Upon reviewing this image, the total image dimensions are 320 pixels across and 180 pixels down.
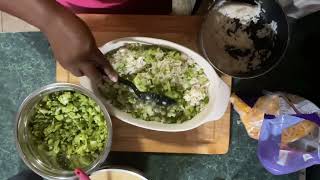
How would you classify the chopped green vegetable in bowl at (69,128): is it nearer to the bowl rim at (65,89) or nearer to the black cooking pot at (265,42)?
the bowl rim at (65,89)

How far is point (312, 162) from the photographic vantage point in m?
0.91

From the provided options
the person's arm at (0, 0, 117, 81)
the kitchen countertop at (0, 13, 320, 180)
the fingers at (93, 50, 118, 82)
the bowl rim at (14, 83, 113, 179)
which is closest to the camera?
the person's arm at (0, 0, 117, 81)

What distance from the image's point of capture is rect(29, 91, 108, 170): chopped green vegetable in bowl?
36.2 inches

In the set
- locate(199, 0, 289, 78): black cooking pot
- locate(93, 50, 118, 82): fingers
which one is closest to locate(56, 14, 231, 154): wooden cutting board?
locate(199, 0, 289, 78): black cooking pot

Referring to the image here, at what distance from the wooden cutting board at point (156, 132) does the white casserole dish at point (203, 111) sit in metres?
0.04

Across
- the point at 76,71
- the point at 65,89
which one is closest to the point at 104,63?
the point at 76,71

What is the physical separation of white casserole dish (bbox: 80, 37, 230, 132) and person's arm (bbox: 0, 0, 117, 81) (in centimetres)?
18

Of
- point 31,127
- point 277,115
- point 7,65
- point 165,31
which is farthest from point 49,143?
point 277,115

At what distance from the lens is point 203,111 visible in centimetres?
93

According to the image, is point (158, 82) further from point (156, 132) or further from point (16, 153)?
point (16, 153)

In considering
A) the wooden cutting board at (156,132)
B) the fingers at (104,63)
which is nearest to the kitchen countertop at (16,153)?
the wooden cutting board at (156,132)

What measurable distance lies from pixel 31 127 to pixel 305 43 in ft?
1.88

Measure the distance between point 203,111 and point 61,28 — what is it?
386mm

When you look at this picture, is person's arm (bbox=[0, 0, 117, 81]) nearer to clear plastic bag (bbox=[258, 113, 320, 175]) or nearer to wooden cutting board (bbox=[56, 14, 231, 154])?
wooden cutting board (bbox=[56, 14, 231, 154])
